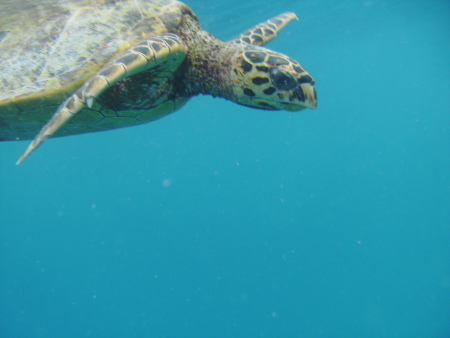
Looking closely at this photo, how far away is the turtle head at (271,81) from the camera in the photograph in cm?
240

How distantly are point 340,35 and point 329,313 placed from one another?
62.8 feet

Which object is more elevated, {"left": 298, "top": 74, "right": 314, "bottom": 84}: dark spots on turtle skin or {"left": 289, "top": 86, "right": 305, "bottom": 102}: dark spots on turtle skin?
{"left": 298, "top": 74, "right": 314, "bottom": 84}: dark spots on turtle skin

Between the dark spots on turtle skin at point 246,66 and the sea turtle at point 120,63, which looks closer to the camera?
the sea turtle at point 120,63

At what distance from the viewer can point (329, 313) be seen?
13172 millimetres

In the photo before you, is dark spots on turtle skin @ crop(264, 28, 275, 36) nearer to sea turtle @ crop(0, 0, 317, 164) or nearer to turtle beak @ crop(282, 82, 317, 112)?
sea turtle @ crop(0, 0, 317, 164)

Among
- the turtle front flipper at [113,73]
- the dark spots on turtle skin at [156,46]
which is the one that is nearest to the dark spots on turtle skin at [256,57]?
the turtle front flipper at [113,73]

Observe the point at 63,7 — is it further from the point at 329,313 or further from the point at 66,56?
the point at 329,313

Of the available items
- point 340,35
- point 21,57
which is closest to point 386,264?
point 340,35

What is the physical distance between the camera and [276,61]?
2.48 metres

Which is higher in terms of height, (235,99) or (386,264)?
(235,99)

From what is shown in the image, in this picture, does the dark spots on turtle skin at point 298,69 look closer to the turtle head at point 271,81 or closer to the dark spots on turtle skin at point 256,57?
the turtle head at point 271,81

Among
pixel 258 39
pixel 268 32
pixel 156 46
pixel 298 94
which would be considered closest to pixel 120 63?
pixel 156 46

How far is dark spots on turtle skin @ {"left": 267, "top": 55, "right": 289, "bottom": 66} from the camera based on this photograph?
246 cm

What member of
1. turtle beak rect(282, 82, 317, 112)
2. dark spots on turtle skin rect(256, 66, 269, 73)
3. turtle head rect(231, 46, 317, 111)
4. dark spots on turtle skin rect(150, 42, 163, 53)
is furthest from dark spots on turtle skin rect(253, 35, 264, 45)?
dark spots on turtle skin rect(150, 42, 163, 53)
